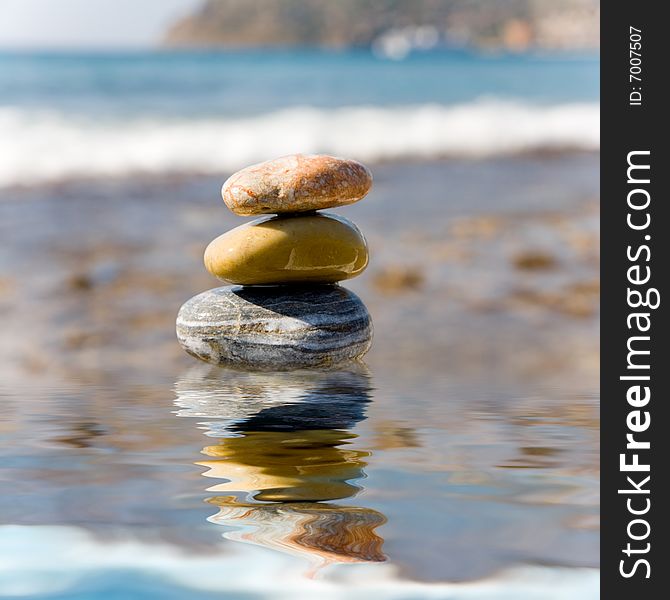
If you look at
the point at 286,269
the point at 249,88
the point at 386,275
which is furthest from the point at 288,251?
the point at 249,88

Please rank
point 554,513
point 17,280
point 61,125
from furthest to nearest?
point 61,125, point 17,280, point 554,513

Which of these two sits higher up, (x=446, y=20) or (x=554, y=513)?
(x=446, y=20)

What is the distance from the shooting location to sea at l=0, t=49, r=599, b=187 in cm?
1116

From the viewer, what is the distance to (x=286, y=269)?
3.74 metres

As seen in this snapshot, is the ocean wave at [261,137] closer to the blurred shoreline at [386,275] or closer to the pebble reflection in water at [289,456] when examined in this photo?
the blurred shoreline at [386,275]

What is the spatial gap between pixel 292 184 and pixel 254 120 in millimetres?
10198

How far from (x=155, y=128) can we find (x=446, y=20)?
37.6 meters

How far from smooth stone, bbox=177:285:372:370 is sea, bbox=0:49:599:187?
21.3 ft

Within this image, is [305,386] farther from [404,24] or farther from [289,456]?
[404,24]

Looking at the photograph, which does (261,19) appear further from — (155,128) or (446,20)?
(155,128)

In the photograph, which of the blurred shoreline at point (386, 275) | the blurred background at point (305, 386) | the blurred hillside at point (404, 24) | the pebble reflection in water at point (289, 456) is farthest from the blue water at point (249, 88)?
the blurred hillside at point (404, 24)

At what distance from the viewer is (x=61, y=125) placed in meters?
12.6

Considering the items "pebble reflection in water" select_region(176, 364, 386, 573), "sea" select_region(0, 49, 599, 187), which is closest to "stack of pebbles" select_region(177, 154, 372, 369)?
"pebble reflection in water" select_region(176, 364, 386, 573)

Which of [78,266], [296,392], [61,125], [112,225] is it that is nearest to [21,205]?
[112,225]
